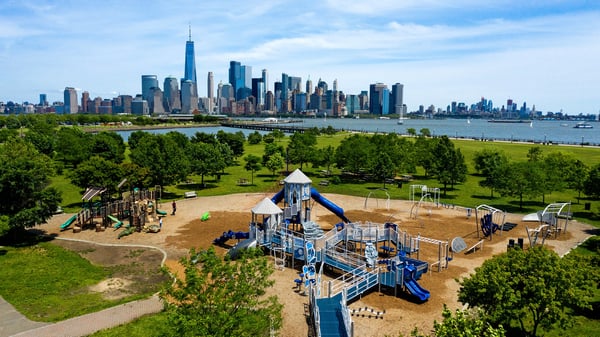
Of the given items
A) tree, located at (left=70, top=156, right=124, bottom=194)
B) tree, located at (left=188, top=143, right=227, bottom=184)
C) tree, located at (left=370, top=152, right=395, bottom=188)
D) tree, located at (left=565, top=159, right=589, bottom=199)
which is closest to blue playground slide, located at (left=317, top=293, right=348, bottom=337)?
tree, located at (left=70, top=156, right=124, bottom=194)

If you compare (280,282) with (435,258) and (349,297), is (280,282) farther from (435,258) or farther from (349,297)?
(435,258)

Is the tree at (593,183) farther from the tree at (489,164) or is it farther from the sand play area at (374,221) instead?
the tree at (489,164)

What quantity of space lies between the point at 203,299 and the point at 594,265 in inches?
714

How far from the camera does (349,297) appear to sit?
22.3 meters

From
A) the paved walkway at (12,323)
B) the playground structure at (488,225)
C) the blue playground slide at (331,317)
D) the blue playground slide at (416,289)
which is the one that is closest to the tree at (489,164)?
the playground structure at (488,225)

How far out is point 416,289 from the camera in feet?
74.5

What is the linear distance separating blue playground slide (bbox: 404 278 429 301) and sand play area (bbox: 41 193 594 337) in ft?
1.43

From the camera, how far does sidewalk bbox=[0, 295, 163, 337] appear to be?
1852cm

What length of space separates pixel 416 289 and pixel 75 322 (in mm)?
17370

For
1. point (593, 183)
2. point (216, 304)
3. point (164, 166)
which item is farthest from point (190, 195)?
point (593, 183)

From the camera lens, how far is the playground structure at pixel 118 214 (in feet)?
116

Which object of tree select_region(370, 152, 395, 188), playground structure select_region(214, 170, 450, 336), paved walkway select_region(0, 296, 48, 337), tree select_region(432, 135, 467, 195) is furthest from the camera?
tree select_region(370, 152, 395, 188)

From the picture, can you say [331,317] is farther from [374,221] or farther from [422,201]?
[422,201]

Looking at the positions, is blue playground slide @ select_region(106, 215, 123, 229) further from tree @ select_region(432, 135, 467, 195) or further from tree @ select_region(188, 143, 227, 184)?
tree @ select_region(432, 135, 467, 195)
